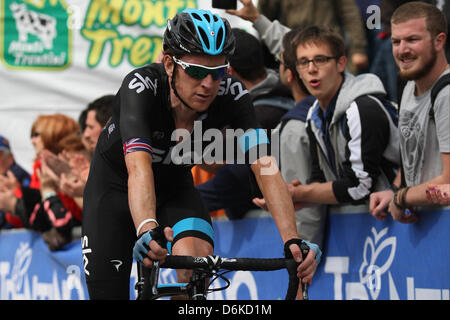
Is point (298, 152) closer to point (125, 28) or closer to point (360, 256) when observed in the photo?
point (360, 256)

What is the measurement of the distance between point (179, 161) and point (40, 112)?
17.8ft

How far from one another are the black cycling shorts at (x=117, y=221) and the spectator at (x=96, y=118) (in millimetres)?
2501

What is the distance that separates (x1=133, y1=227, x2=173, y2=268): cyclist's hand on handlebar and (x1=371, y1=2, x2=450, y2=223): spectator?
7.28 ft

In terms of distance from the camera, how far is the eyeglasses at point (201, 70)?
14.8 feet

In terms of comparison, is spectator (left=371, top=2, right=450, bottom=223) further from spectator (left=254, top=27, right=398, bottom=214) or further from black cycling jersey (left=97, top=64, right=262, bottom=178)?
black cycling jersey (left=97, top=64, right=262, bottom=178)

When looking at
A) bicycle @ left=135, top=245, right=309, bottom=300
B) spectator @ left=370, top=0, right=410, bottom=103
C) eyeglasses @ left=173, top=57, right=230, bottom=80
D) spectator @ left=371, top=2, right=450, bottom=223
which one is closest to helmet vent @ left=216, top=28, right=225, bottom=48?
eyeglasses @ left=173, top=57, right=230, bottom=80

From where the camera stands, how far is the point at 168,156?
17.1 ft

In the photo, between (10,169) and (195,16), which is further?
(10,169)

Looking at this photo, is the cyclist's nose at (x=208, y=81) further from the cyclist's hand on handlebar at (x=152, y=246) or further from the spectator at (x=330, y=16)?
the spectator at (x=330, y=16)

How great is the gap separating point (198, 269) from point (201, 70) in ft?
3.92

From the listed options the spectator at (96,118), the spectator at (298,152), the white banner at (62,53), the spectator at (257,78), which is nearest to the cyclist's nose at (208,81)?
the spectator at (298,152)

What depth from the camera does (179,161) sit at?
207 inches

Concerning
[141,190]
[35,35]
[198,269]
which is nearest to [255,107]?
[141,190]

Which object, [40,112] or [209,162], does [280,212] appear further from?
[40,112]
